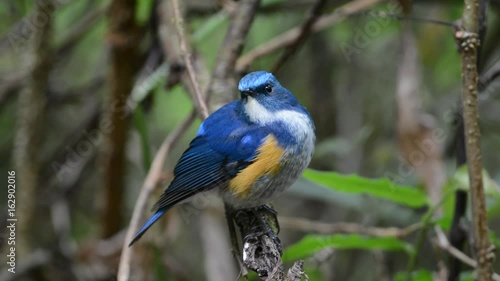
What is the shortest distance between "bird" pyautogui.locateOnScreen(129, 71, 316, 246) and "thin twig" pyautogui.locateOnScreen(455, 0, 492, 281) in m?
1.00

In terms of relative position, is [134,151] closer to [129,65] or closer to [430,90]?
[129,65]

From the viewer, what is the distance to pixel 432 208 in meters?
3.10

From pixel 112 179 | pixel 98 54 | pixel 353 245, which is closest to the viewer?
pixel 353 245

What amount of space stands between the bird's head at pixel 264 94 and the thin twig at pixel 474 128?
1003mm

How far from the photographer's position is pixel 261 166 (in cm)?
337

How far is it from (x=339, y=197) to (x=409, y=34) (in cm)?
119

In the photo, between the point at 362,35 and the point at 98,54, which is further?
the point at 98,54

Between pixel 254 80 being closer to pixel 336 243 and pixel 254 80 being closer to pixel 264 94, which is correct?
pixel 264 94

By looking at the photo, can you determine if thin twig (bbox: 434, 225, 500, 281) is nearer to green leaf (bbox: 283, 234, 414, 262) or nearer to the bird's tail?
green leaf (bbox: 283, 234, 414, 262)

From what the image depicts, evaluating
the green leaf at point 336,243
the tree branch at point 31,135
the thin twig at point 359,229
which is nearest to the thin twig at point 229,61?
the green leaf at point 336,243

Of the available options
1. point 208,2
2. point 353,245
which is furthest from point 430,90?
point 353,245

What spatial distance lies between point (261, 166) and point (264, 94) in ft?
1.13

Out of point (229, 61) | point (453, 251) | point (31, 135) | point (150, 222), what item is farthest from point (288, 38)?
point (31, 135)

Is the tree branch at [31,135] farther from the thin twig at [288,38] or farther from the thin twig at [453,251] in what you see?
the thin twig at [453,251]
